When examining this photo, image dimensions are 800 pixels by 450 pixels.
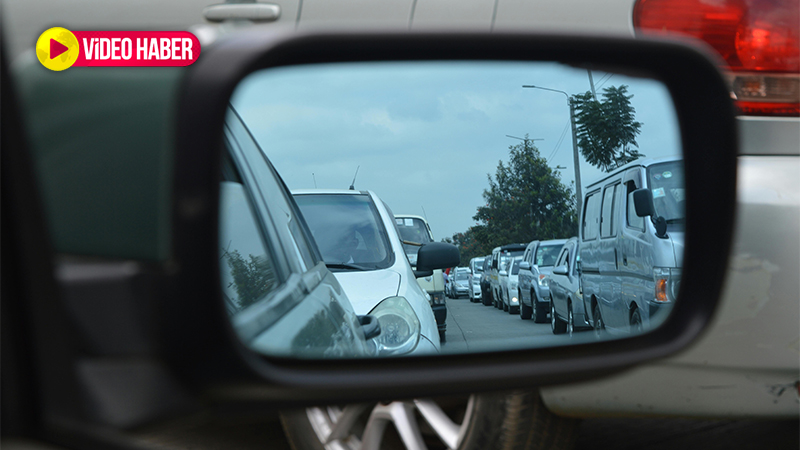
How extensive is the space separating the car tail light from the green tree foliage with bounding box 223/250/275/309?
1.30 metres

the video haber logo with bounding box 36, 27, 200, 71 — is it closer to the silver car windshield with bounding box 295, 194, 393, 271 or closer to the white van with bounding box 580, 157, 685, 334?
the white van with bounding box 580, 157, 685, 334

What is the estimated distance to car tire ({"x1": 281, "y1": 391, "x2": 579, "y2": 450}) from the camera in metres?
2.43

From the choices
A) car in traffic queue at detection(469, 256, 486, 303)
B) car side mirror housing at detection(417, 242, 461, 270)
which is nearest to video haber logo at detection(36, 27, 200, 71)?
car side mirror housing at detection(417, 242, 461, 270)

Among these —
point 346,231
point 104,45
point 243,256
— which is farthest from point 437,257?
point 243,256

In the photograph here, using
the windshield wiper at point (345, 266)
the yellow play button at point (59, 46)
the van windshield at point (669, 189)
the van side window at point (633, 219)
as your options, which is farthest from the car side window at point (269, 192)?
the windshield wiper at point (345, 266)

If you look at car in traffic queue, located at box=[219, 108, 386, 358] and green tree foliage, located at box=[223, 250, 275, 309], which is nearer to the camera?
car in traffic queue, located at box=[219, 108, 386, 358]

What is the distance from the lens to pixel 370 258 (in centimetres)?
505

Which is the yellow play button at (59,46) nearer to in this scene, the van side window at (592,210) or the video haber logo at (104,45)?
the video haber logo at (104,45)

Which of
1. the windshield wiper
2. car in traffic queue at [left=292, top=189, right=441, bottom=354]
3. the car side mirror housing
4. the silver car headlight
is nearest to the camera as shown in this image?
the silver car headlight

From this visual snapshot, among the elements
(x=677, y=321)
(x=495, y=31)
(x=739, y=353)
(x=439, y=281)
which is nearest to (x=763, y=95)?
(x=739, y=353)

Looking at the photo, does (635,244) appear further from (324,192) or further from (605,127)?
(324,192)

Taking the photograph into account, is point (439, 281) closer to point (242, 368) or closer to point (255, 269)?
point (255, 269)

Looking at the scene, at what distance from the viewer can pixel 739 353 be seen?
1.97 meters

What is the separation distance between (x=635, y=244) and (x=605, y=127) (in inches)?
54.0
